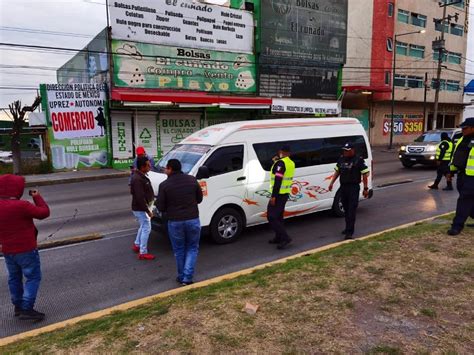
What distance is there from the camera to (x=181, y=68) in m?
21.3

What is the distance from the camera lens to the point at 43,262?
6.38 m

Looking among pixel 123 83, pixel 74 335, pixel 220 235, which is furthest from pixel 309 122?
pixel 123 83

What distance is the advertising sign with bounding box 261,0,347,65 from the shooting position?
24.5 metres

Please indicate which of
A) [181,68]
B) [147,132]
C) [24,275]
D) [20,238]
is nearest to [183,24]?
[181,68]

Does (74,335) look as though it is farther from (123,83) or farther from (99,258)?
(123,83)

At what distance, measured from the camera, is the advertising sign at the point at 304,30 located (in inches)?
965

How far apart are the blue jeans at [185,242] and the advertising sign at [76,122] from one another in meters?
16.3

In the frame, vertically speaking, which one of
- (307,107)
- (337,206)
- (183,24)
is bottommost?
(337,206)

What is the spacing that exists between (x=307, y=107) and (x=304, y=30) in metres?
5.38

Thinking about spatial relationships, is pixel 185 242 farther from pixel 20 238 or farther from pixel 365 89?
pixel 365 89

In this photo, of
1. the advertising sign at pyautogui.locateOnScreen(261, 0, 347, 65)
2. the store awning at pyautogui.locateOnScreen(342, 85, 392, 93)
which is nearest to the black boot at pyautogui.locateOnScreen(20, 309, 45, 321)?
the advertising sign at pyautogui.locateOnScreen(261, 0, 347, 65)

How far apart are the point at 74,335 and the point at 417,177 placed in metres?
14.4

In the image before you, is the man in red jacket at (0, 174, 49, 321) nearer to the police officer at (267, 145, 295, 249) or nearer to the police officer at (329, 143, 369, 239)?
the police officer at (267, 145, 295, 249)

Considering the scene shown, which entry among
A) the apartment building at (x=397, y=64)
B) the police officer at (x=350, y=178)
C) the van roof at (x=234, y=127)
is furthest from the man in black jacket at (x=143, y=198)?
the apartment building at (x=397, y=64)
